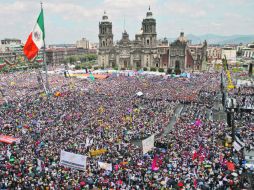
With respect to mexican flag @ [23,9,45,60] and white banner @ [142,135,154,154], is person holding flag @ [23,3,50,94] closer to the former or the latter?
mexican flag @ [23,9,45,60]

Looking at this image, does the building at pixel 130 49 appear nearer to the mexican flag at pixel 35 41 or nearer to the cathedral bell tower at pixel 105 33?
the cathedral bell tower at pixel 105 33

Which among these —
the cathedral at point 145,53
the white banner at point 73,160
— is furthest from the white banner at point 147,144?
the cathedral at point 145,53

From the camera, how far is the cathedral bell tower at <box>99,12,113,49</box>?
246 ft

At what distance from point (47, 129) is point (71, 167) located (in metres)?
6.73

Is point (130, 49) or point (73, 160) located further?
point (130, 49)

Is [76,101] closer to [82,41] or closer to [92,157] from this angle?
[92,157]

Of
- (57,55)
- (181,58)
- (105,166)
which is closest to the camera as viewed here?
(105,166)

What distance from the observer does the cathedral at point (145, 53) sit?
6806cm

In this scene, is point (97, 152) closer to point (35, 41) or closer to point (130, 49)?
point (35, 41)

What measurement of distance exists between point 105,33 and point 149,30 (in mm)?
12475

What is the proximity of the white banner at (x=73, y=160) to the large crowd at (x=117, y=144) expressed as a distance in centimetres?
23

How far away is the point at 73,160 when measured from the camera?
13.2m

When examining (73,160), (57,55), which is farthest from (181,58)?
(57,55)

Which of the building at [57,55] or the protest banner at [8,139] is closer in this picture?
the protest banner at [8,139]
